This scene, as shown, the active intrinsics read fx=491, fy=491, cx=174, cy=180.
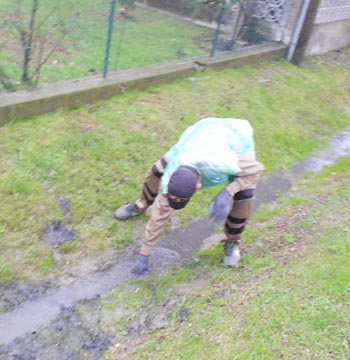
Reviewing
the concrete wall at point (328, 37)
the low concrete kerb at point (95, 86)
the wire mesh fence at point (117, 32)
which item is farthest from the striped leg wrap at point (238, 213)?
the concrete wall at point (328, 37)

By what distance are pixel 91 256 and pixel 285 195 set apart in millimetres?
2394

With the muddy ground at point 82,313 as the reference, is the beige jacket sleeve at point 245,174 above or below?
above

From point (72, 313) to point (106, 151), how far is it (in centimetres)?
194

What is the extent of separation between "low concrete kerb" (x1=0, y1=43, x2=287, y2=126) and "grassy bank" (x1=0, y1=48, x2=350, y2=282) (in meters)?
0.10

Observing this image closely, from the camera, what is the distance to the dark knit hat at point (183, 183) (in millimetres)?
3049

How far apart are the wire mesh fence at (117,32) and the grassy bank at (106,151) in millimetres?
607

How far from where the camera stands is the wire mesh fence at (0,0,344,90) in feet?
17.5

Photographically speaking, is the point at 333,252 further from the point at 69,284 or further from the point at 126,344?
the point at 69,284

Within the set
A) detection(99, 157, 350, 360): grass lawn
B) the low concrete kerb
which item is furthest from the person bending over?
the low concrete kerb

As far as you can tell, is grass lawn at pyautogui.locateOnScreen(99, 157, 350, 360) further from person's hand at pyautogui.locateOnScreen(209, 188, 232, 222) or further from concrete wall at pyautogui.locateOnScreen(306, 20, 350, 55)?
concrete wall at pyautogui.locateOnScreen(306, 20, 350, 55)

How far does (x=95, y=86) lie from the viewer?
5559mm

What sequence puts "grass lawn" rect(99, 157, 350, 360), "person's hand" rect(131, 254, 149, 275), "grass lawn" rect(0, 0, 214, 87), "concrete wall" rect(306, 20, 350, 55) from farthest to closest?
"concrete wall" rect(306, 20, 350, 55) < "grass lawn" rect(0, 0, 214, 87) < "person's hand" rect(131, 254, 149, 275) < "grass lawn" rect(99, 157, 350, 360)

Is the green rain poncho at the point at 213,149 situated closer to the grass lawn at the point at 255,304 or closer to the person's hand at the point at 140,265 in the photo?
the person's hand at the point at 140,265

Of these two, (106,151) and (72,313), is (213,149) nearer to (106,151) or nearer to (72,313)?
(72,313)
